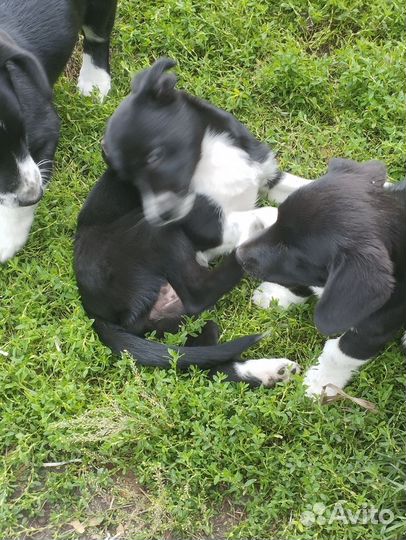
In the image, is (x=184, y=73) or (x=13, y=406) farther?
(x=184, y=73)

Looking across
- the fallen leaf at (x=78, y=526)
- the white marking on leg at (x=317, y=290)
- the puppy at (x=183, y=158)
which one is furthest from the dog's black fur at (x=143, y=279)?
the fallen leaf at (x=78, y=526)

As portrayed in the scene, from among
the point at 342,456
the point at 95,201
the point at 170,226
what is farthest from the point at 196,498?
the point at 95,201

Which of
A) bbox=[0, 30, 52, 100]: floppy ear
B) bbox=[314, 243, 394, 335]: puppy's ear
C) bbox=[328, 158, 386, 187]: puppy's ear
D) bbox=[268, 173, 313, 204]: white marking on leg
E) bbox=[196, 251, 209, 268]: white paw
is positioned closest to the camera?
bbox=[314, 243, 394, 335]: puppy's ear

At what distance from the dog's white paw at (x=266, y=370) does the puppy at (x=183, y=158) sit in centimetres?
56

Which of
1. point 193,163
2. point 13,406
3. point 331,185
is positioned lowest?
point 13,406

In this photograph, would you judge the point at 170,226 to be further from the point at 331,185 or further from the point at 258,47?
the point at 258,47

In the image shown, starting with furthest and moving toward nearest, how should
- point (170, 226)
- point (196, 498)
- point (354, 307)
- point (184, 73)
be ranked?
point (184, 73) < point (170, 226) < point (196, 498) < point (354, 307)

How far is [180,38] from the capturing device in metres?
4.21

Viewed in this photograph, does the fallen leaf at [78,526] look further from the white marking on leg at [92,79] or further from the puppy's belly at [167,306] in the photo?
the white marking on leg at [92,79]

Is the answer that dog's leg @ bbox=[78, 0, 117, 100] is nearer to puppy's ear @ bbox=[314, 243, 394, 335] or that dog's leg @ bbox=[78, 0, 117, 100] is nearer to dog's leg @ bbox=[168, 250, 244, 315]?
dog's leg @ bbox=[168, 250, 244, 315]

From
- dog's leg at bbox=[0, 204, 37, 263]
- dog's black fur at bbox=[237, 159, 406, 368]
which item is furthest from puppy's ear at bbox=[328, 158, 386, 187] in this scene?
dog's leg at bbox=[0, 204, 37, 263]

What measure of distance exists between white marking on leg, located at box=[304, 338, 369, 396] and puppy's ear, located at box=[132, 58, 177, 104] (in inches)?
52.6

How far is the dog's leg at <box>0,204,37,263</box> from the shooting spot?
3680 mm

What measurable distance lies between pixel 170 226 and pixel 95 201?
40 centimetres
